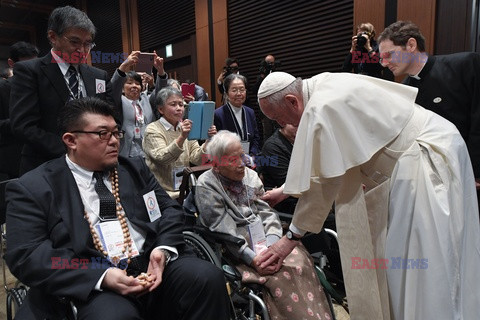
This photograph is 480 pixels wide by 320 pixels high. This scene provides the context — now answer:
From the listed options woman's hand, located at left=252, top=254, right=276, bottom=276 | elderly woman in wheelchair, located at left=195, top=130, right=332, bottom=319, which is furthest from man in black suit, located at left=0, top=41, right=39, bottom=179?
woman's hand, located at left=252, top=254, right=276, bottom=276

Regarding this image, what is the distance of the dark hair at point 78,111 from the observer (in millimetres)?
1636

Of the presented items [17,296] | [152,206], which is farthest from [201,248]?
[17,296]

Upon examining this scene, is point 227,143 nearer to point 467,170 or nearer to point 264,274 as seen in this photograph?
point 264,274

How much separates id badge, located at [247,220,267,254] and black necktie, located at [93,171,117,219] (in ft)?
2.64

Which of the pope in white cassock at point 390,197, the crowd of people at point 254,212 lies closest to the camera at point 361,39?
the crowd of people at point 254,212

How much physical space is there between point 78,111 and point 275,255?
3.94ft

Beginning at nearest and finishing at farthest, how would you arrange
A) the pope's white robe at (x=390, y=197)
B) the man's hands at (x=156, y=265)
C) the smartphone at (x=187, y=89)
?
the pope's white robe at (x=390, y=197) → the man's hands at (x=156, y=265) → the smartphone at (x=187, y=89)

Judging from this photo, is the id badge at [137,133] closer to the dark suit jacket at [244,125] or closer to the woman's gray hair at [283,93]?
the dark suit jacket at [244,125]

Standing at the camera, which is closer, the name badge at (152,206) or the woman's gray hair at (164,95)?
the name badge at (152,206)

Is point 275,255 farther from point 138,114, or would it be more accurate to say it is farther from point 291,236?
point 138,114

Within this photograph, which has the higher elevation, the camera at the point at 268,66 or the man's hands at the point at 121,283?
the camera at the point at 268,66

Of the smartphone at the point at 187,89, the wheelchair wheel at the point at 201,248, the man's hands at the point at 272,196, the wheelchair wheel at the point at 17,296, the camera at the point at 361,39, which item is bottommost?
the wheelchair wheel at the point at 17,296

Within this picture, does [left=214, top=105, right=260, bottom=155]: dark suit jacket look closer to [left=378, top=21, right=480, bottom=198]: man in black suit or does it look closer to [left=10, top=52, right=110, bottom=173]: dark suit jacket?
[left=378, top=21, right=480, bottom=198]: man in black suit

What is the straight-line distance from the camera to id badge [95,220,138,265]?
1.58 meters
